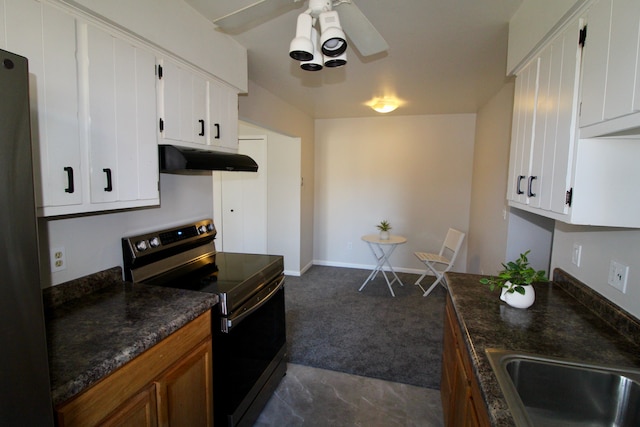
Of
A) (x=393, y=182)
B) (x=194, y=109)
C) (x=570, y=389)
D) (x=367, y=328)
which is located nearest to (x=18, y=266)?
(x=194, y=109)

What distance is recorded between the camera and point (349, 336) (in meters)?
3.02

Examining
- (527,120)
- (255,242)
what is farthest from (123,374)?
(255,242)

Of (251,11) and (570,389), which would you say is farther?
(251,11)

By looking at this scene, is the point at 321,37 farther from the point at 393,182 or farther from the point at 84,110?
the point at 393,182

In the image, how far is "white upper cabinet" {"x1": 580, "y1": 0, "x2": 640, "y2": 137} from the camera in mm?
907

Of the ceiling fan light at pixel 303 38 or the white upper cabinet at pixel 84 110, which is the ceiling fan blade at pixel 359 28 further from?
the white upper cabinet at pixel 84 110

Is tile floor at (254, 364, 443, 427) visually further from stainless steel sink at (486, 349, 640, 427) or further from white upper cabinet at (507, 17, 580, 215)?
white upper cabinet at (507, 17, 580, 215)

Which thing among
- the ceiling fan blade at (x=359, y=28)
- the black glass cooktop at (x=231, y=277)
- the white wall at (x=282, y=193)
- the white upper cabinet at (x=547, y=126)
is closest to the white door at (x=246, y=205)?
the white wall at (x=282, y=193)

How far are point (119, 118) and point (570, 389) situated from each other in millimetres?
2093

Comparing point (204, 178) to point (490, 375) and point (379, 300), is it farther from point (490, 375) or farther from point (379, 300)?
point (379, 300)

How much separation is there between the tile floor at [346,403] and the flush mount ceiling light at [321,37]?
2.09m

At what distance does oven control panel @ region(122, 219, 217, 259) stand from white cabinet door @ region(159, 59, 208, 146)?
1.90 ft

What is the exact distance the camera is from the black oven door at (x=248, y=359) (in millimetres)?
1619

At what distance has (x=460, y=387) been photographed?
54.5 inches
